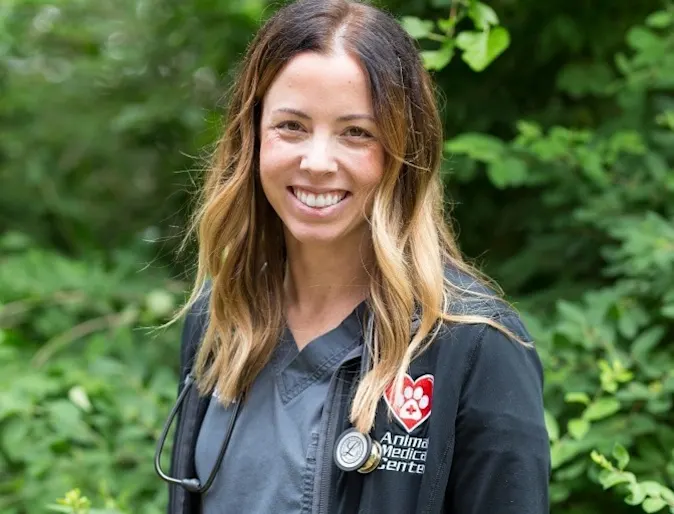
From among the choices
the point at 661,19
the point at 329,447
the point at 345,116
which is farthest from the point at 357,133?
the point at 661,19

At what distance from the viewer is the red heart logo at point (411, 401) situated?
1670 mm

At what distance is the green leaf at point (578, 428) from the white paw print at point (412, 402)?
2.21 ft

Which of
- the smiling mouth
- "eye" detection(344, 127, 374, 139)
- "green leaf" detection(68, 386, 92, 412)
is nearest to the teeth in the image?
the smiling mouth

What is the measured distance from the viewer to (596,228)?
9.46 ft

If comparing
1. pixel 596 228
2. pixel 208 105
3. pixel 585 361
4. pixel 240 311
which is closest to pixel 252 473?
pixel 240 311

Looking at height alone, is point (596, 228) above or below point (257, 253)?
below

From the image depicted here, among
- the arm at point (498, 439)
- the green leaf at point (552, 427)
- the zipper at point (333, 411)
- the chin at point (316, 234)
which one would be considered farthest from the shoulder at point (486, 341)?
the green leaf at point (552, 427)

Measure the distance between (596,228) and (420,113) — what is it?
3.94ft

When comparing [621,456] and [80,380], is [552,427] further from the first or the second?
[80,380]

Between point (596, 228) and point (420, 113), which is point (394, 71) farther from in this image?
point (596, 228)

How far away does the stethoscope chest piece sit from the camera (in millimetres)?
1641

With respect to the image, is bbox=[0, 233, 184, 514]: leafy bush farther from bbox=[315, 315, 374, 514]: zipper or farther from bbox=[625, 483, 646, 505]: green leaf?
bbox=[625, 483, 646, 505]: green leaf

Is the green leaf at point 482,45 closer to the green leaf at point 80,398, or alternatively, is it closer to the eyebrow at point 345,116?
the eyebrow at point 345,116

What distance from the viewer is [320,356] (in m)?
1.84
